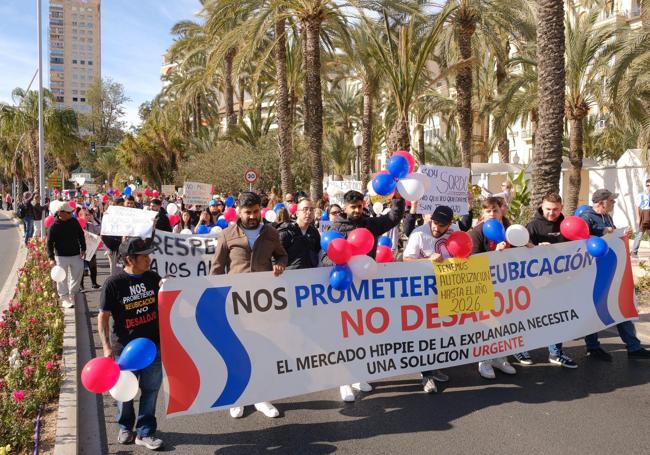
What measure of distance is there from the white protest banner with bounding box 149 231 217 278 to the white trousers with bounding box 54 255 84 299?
4.83ft

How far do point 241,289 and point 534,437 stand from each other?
2427 millimetres

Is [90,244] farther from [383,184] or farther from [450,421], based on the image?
[450,421]

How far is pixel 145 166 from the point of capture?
43.0 metres

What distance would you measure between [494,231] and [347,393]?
6.73 ft

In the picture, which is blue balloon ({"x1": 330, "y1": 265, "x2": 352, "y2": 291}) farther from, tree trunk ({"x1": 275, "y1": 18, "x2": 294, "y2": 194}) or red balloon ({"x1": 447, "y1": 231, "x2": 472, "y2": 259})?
tree trunk ({"x1": 275, "y1": 18, "x2": 294, "y2": 194})

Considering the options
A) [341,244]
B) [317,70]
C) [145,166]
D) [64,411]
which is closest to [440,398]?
[341,244]

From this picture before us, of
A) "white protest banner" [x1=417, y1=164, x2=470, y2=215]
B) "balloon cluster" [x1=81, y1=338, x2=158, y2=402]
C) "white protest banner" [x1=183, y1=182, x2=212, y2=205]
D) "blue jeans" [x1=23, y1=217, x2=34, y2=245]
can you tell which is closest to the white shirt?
"white protest banner" [x1=417, y1=164, x2=470, y2=215]

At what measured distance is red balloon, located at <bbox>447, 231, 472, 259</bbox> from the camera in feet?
16.9

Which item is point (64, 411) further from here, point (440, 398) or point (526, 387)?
point (526, 387)

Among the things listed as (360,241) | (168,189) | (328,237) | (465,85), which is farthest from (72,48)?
(360,241)

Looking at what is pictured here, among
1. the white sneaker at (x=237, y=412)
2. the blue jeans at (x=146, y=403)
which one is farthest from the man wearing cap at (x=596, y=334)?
the blue jeans at (x=146, y=403)

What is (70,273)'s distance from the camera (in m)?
8.84

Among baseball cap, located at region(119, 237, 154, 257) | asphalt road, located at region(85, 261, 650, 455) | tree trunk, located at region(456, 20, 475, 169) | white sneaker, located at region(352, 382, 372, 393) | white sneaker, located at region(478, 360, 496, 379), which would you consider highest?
tree trunk, located at region(456, 20, 475, 169)

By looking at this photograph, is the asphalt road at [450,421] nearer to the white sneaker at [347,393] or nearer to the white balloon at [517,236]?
the white sneaker at [347,393]
